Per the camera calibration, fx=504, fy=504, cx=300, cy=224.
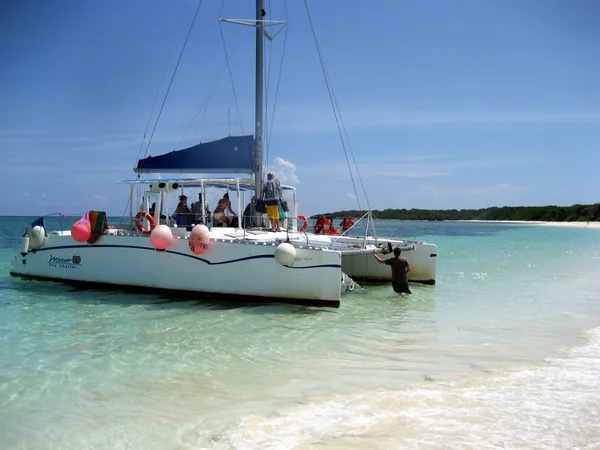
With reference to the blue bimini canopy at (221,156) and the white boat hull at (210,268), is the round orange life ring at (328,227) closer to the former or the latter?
the white boat hull at (210,268)

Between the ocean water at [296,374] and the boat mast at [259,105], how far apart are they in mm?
3422

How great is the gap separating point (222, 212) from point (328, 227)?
382cm

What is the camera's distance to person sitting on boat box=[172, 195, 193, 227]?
11.8 metres

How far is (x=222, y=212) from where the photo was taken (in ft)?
41.1

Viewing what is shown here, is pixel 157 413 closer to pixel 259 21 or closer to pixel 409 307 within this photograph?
pixel 409 307

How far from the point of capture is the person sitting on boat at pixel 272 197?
12.0 meters

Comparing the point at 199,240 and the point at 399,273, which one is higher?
the point at 199,240

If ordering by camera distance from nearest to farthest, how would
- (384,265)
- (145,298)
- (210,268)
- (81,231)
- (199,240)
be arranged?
1. (199,240)
2. (210,268)
3. (145,298)
4. (81,231)
5. (384,265)

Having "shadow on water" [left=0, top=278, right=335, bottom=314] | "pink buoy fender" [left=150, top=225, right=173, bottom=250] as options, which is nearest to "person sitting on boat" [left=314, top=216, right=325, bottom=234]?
"shadow on water" [left=0, top=278, right=335, bottom=314]

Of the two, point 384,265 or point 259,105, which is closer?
point 259,105

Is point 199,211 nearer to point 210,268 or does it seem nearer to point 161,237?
point 161,237

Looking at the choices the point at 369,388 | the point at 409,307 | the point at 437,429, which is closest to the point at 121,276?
the point at 409,307

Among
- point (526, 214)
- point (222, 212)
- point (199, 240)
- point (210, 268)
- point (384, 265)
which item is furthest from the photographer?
point (526, 214)

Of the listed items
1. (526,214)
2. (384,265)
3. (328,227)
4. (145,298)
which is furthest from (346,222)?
(526,214)
